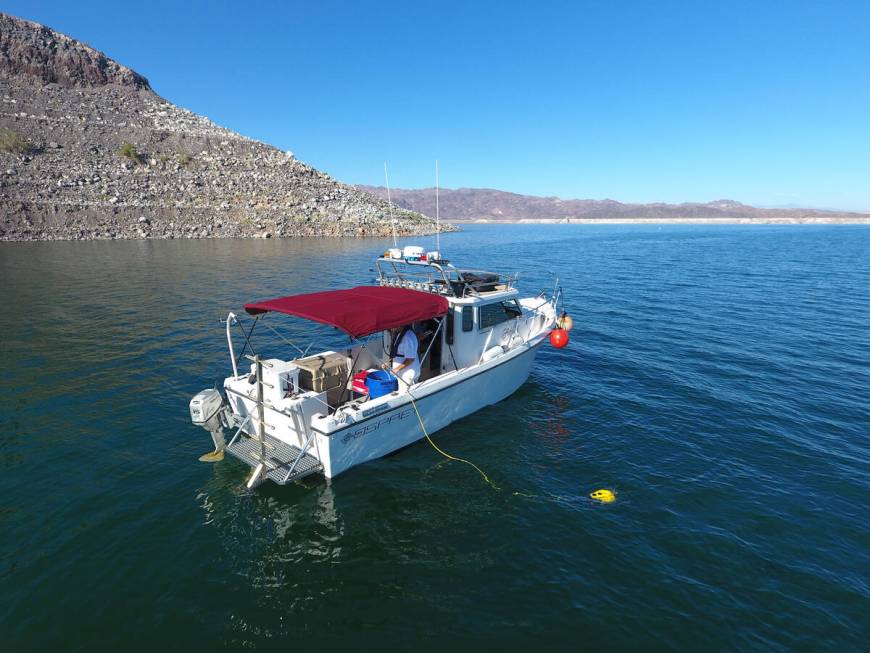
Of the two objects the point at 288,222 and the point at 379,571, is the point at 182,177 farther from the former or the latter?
the point at 379,571

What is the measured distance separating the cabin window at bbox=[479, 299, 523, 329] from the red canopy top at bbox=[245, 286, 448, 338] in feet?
6.47

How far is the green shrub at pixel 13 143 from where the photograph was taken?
63344mm

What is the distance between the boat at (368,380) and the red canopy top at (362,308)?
0.03m

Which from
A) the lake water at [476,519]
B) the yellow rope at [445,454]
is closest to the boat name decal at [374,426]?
the yellow rope at [445,454]

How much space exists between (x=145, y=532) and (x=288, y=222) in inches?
2853

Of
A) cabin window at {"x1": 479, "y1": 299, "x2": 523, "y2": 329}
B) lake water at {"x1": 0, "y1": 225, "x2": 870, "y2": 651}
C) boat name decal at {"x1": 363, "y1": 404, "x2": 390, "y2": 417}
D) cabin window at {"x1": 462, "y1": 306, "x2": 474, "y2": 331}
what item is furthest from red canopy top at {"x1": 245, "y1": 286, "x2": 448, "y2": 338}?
lake water at {"x1": 0, "y1": 225, "x2": 870, "y2": 651}

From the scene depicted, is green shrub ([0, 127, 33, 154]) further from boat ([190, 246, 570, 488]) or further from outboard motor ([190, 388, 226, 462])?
outboard motor ([190, 388, 226, 462])

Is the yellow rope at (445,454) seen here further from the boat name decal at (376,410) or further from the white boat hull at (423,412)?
the boat name decal at (376,410)

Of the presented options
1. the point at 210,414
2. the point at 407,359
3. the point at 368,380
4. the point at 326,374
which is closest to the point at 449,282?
the point at 407,359

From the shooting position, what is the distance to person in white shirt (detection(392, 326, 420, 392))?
1086cm

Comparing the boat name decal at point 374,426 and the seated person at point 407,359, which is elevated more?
the seated person at point 407,359

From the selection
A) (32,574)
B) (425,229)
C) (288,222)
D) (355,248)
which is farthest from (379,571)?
(425,229)

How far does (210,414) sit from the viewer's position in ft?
31.0

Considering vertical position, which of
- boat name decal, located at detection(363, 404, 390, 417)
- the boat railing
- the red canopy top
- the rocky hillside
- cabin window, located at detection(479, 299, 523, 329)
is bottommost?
boat name decal, located at detection(363, 404, 390, 417)
